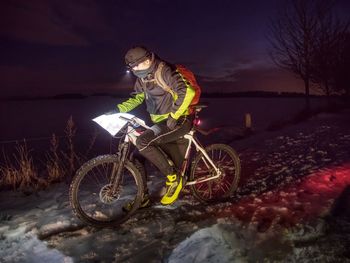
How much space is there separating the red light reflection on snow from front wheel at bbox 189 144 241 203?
0.44 metres

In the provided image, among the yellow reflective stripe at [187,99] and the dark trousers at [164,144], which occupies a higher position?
the yellow reflective stripe at [187,99]

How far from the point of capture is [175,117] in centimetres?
466

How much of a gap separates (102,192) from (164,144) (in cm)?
104

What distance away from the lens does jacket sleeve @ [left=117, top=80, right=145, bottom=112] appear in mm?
5133

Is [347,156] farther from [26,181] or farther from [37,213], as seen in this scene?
[26,181]

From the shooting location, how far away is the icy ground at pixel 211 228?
396 centimetres

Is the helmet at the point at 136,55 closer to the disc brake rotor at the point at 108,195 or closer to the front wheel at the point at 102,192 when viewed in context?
the front wheel at the point at 102,192

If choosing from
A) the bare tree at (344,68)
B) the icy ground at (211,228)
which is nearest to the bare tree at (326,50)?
the bare tree at (344,68)

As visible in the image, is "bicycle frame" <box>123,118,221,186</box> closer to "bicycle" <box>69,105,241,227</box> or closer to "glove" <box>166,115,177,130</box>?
"bicycle" <box>69,105,241,227</box>

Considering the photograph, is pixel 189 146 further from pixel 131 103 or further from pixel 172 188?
pixel 131 103

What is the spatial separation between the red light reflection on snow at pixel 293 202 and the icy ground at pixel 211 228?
1cm

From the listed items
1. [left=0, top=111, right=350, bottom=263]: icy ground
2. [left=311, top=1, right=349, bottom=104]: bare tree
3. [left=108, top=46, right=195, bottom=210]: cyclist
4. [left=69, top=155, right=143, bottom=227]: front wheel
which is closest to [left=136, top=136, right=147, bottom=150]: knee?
[left=108, top=46, right=195, bottom=210]: cyclist

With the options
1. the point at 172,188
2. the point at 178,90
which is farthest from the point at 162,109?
the point at 172,188

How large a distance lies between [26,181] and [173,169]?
13.2 ft
